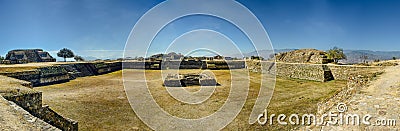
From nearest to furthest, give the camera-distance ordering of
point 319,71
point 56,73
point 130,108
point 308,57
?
point 130,108 → point 319,71 → point 56,73 → point 308,57

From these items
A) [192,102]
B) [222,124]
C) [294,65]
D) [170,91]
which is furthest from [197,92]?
[294,65]

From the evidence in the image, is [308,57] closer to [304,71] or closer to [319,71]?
[304,71]

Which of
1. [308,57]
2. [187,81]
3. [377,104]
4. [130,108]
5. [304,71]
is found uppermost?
[308,57]

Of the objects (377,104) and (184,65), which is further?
(184,65)

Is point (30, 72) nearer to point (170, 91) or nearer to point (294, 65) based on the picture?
point (170, 91)

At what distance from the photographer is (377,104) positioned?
7.49 m

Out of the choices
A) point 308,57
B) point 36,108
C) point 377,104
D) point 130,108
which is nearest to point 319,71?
point 308,57

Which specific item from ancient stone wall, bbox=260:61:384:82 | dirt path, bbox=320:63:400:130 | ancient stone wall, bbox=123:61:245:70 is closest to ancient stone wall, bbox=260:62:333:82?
ancient stone wall, bbox=260:61:384:82

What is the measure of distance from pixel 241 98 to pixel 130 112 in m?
A: 6.96

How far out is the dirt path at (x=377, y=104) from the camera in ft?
21.8

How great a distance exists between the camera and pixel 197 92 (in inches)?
709

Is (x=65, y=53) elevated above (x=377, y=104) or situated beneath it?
elevated above
